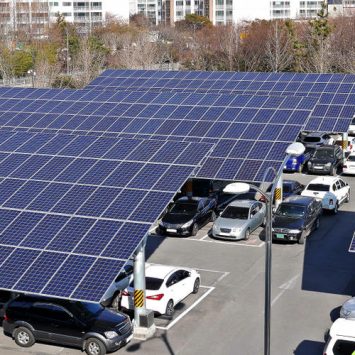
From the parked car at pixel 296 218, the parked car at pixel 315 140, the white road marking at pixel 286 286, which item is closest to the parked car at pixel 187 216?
the parked car at pixel 296 218

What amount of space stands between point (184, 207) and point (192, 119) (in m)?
4.22

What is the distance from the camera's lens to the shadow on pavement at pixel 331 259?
78.2ft

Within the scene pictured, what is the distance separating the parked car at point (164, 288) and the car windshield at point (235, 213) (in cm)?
687

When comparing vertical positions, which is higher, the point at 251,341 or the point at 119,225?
the point at 119,225

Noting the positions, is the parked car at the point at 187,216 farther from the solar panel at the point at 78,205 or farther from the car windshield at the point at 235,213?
the solar panel at the point at 78,205

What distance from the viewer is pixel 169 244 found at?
28641 millimetres

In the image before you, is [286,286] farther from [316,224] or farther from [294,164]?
[294,164]

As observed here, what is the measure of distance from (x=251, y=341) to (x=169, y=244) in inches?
367

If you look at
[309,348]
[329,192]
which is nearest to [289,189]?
[329,192]

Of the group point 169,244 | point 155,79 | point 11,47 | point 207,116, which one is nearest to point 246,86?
point 155,79

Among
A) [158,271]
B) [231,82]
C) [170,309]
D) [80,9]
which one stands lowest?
[170,309]

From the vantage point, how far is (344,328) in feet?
59.9

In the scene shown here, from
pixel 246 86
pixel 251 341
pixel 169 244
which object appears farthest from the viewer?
pixel 246 86

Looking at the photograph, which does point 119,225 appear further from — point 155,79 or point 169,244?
point 155,79
